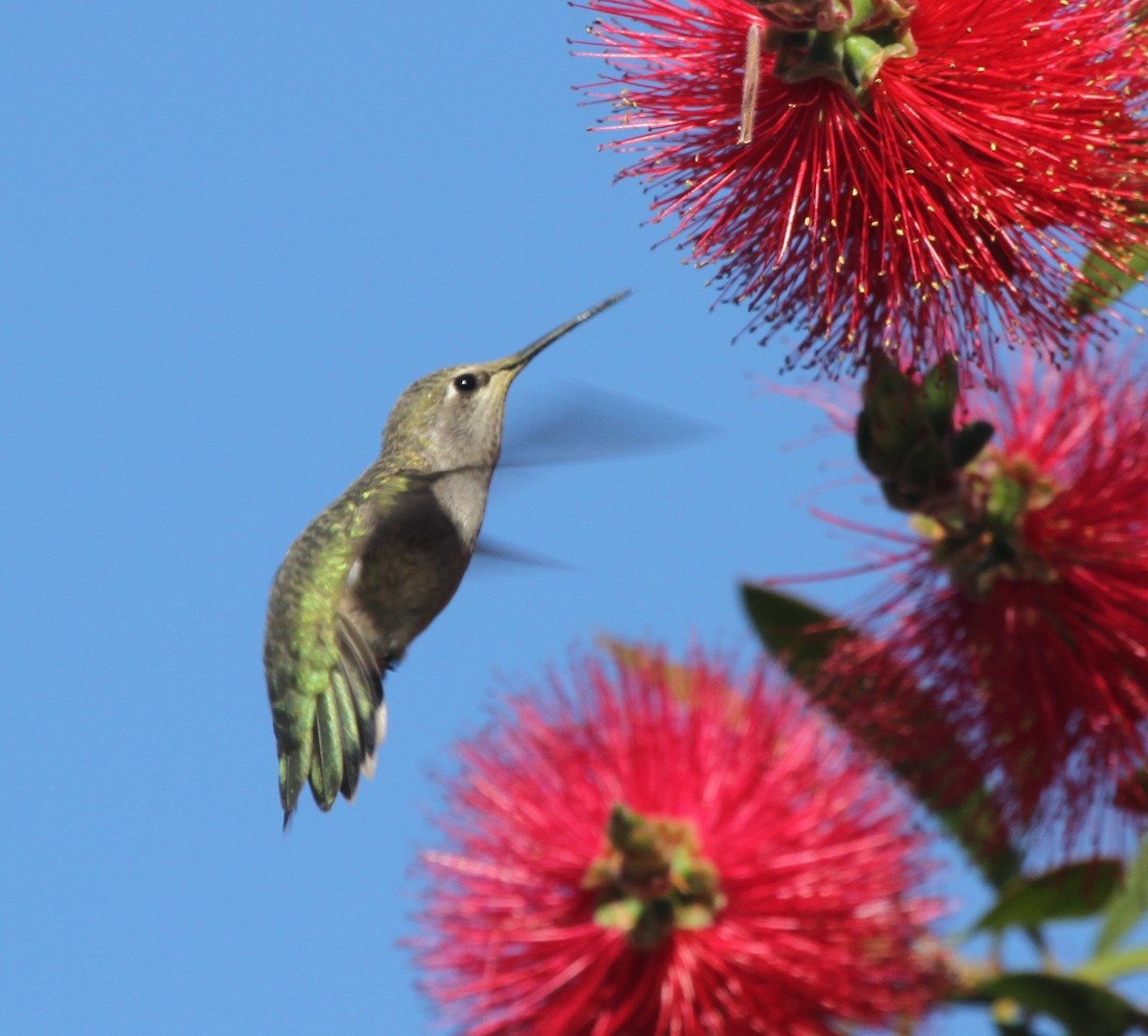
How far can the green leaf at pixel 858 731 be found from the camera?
238 cm

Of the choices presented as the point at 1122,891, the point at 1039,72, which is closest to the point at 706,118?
the point at 1039,72

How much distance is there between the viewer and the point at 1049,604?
2.32m

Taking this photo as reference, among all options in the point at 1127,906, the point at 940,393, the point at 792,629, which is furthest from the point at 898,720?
the point at 940,393

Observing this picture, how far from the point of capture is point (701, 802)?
7.65 feet

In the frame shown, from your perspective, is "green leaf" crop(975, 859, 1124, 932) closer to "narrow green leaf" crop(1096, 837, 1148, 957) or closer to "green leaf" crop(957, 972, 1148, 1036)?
"narrow green leaf" crop(1096, 837, 1148, 957)

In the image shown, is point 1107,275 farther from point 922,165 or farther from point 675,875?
point 675,875

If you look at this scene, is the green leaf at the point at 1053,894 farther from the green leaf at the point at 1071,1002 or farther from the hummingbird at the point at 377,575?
the hummingbird at the point at 377,575

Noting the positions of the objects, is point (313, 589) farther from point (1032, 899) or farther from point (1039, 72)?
point (1039, 72)

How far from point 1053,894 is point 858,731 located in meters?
0.36

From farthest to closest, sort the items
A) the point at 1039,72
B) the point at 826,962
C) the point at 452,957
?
the point at 452,957 → the point at 826,962 → the point at 1039,72

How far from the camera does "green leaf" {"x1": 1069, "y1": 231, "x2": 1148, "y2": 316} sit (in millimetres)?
1926

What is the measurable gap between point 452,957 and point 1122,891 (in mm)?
913

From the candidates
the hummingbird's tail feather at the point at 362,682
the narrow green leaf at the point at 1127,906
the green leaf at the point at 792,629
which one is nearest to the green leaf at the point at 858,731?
the green leaf at the point at 792,629

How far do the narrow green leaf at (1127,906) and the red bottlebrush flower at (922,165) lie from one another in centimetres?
79
